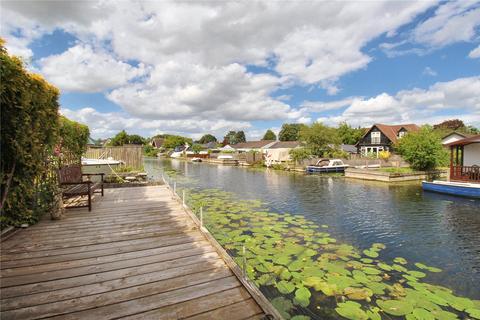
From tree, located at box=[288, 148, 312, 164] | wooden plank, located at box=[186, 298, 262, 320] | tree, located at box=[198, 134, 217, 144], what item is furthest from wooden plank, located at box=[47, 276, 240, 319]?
tree, located at box=[198, 134, 217, 144]

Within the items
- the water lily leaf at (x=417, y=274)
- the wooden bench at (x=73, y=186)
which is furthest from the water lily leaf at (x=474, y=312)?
the wooden bench at (x=73, y=186)

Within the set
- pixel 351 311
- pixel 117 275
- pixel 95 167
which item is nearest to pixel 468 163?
pixel 351 311

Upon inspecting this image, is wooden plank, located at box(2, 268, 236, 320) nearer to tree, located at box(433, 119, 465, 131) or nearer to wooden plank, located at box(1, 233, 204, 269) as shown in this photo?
wooden plank, located at box(1, 233, 204, 269)

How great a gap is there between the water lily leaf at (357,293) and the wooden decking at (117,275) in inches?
95.5

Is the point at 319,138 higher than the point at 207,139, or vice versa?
the point at 207,139

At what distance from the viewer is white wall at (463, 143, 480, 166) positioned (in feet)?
53.0

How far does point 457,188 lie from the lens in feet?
48.6

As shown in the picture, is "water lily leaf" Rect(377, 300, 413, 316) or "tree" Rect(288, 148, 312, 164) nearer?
"water lily leaf" Rect(377, 300, 413, 316)

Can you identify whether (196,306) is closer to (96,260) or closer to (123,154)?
(96,260)

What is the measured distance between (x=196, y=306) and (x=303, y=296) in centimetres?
247

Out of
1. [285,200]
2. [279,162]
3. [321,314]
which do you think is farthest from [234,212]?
[279,162]

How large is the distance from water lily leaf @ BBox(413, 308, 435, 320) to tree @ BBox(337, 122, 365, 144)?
54804 millimetres

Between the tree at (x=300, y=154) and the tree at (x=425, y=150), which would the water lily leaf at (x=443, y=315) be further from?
the tree at (x=300, y=154)

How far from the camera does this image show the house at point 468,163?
50.3 ft
